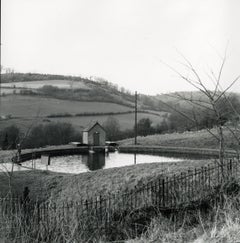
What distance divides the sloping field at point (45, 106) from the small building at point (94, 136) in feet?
66.9

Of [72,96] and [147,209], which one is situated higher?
[72,96]

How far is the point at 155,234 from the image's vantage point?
702cm

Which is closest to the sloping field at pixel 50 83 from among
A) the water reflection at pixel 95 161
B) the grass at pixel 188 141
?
the grass at pixel 188 141

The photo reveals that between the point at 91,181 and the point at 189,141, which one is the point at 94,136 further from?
the point at 91,181

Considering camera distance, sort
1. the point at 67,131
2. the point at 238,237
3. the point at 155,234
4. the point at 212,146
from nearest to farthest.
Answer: the point at 238,237 < the point at 155,234 < the point at 212,146 < the point at 67,131

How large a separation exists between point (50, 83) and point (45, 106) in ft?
58.3

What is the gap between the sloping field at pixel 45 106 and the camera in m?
69.5

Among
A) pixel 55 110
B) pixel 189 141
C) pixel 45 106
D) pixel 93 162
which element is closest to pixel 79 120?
pixel 55 110

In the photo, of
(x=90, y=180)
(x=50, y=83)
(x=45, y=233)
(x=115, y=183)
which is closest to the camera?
(x=45, y=233)

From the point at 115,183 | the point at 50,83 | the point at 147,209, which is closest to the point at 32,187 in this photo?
the point at 115,183

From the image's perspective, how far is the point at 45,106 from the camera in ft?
244

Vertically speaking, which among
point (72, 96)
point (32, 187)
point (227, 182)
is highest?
point (72, 96)

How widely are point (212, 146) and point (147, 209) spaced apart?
30.8 meters

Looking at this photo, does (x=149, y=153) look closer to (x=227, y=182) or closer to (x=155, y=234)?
(x=227, y=182)
